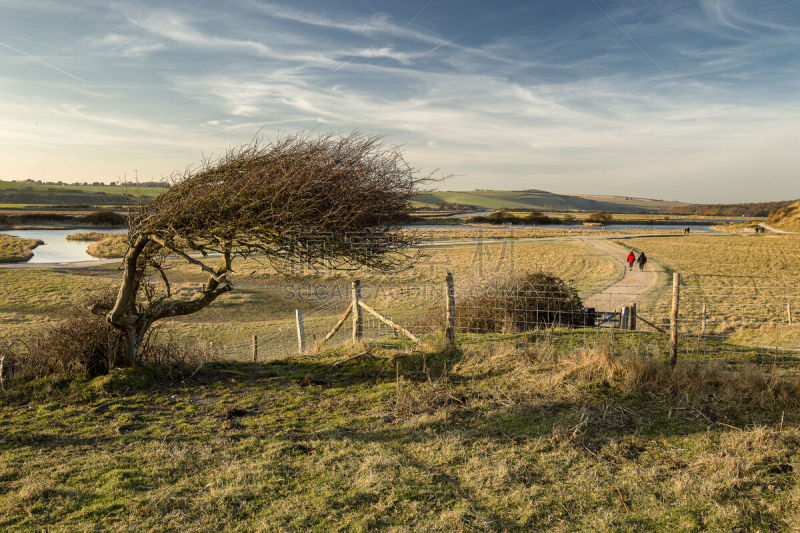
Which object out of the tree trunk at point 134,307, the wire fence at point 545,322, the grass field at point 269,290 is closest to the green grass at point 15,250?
the grass field at point 269,290

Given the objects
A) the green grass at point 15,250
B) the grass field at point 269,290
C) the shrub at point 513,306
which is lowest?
the grass field at point 269,290

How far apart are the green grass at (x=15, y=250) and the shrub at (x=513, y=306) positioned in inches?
1755

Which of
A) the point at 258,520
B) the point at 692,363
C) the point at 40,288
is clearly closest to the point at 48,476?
the point at 258,520

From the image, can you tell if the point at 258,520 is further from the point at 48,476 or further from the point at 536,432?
the point at 536,432

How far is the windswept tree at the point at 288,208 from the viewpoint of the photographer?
6.62 meters

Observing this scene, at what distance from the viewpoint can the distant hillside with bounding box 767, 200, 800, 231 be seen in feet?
270

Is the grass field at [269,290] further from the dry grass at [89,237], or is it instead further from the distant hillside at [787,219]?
the distant hillside at [787,219]

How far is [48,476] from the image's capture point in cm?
483

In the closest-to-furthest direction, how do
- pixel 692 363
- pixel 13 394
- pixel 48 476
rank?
pixel 48 476 < pixel 692 363 < pixel 13 394

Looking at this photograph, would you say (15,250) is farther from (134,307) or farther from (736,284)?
(736,284)

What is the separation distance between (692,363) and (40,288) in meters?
33.7

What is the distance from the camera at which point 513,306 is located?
39.2ft

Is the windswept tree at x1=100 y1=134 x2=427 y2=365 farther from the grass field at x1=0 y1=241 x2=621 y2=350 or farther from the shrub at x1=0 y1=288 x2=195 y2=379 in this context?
the grass field at x1=0 y1=241 x2=621 y2=350

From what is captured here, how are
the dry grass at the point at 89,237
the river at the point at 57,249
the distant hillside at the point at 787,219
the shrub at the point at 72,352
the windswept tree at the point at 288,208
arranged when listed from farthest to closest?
the distant hillside at the point at 787,219 < the dry grass at the point at 89,237 < the river at the point at 57,249 < the shrub at the point at 72,352 < the windswept tree at the point at 288,208
